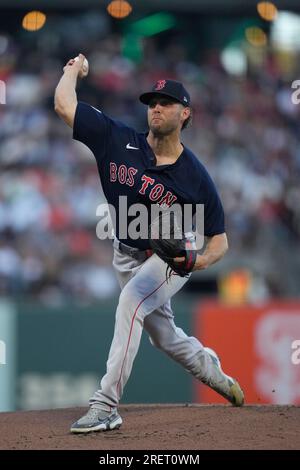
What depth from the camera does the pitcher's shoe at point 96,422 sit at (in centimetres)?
487

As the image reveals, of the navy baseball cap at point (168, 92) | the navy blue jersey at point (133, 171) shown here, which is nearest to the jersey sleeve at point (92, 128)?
the navy blue jersey at point (133, 171)

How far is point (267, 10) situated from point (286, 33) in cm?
68

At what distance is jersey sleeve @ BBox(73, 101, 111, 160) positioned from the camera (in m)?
4.98

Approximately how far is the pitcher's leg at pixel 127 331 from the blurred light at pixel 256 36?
35.1ft

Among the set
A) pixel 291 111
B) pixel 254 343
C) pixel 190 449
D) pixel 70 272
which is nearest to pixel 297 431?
pixel 190 449

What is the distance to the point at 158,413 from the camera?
221 inches

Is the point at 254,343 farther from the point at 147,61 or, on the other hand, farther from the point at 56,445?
the point at 147,61

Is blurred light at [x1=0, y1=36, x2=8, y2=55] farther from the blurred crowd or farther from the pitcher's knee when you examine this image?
the pitcher's knee

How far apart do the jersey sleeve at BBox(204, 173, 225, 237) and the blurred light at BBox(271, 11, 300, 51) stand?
34.0 feet

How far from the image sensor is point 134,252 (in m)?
5.21

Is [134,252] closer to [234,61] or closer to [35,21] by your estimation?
[35,21]

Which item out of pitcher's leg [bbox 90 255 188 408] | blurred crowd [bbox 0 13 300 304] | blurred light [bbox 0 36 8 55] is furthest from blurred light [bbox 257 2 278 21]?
pitcher's leg [bbox 90 255 188 408]

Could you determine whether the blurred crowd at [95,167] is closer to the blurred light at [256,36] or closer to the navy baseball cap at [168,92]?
the blurred light at [256,36]

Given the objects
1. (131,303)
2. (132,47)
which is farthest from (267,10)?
(131,303)
